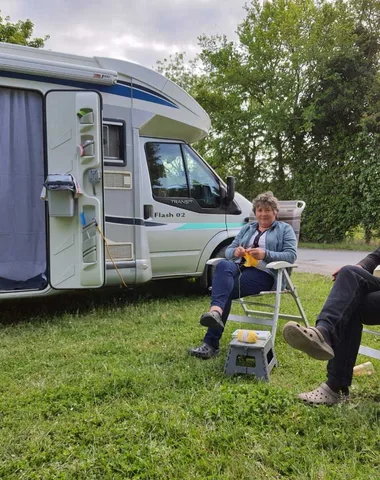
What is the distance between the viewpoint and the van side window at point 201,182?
504cm

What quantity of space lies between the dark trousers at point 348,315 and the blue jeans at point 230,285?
38.3 inches

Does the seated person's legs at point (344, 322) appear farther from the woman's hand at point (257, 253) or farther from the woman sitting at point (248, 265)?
the woman's hand at point (257, 253)

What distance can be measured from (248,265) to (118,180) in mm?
1705

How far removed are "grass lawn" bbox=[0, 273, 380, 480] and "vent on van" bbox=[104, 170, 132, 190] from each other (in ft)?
5.19

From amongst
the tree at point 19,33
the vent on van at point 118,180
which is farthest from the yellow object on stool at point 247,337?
the tree at point 19,33

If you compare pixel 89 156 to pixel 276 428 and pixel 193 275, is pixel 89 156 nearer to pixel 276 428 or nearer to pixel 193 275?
pixel 193 275

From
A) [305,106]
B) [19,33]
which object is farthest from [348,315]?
[19,33]

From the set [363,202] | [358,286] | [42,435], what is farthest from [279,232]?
[363,202]

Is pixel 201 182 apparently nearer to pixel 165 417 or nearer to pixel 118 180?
pixel 118 180

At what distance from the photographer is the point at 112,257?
427 centimetres

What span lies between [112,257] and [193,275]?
121 cm

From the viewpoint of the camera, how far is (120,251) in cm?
432

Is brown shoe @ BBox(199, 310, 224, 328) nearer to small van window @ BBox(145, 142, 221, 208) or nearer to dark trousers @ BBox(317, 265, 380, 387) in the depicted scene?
dark trousers @ BBox(317, 265, 380, 387)

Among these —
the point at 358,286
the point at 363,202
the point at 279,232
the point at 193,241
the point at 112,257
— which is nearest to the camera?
the point at 358,286
